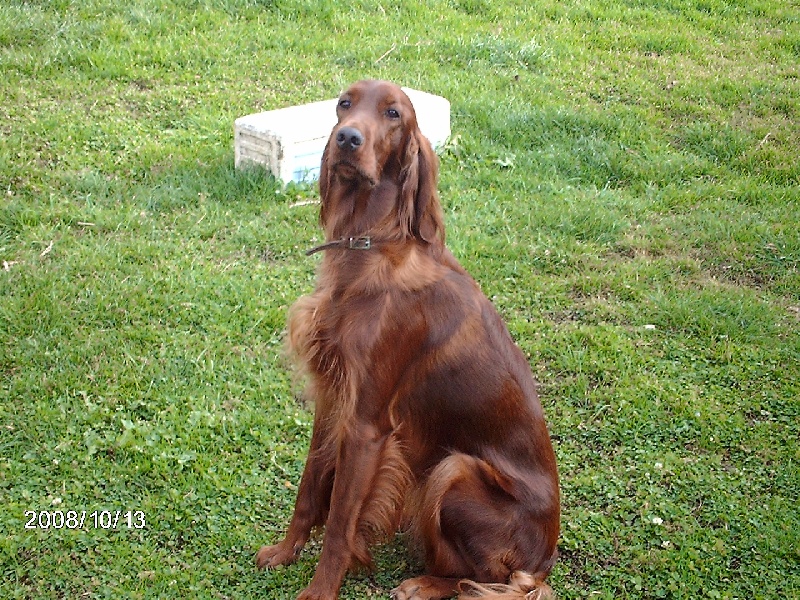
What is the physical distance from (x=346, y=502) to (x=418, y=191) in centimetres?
105

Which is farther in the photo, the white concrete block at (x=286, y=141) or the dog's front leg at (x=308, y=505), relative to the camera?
the white concrete block at (x=286, y=141)

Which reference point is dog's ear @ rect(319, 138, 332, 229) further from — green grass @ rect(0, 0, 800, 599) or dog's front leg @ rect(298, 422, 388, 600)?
green grass @ rect(0, 0, 800, 599)

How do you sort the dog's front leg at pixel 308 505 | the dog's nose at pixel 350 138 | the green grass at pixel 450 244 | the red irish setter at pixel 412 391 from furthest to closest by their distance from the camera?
1. the green grass at pixel 450 244
2. the dog's front leg at pixel 308 505
3. the red irish setter at pixel 412 391
4. the dog's nose at pixel 350 138

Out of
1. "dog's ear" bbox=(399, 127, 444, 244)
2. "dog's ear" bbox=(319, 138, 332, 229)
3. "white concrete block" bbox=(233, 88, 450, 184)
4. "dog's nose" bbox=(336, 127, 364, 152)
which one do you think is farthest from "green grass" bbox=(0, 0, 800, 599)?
"dog's nose" bbox=(336, 127, 364, 152)

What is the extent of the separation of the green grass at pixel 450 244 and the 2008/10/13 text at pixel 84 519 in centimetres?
3

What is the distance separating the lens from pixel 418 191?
317 centimetres

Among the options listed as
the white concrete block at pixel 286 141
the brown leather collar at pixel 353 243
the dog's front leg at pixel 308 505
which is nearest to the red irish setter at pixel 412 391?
the brown leather collar at pixel 353 243

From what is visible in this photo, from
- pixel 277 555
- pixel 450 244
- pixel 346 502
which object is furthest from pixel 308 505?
pixel 450 244

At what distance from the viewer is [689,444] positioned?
4262 mm

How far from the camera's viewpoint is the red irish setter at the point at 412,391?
3.11 metres

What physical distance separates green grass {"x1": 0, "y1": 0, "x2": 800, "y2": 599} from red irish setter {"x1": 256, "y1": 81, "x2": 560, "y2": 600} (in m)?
0.37

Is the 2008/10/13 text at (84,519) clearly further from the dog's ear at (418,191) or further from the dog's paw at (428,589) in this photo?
the dog's ear at (418,191)

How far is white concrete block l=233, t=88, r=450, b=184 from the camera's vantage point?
5.92 meters

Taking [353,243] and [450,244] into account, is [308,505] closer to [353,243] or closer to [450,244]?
[353,243]
